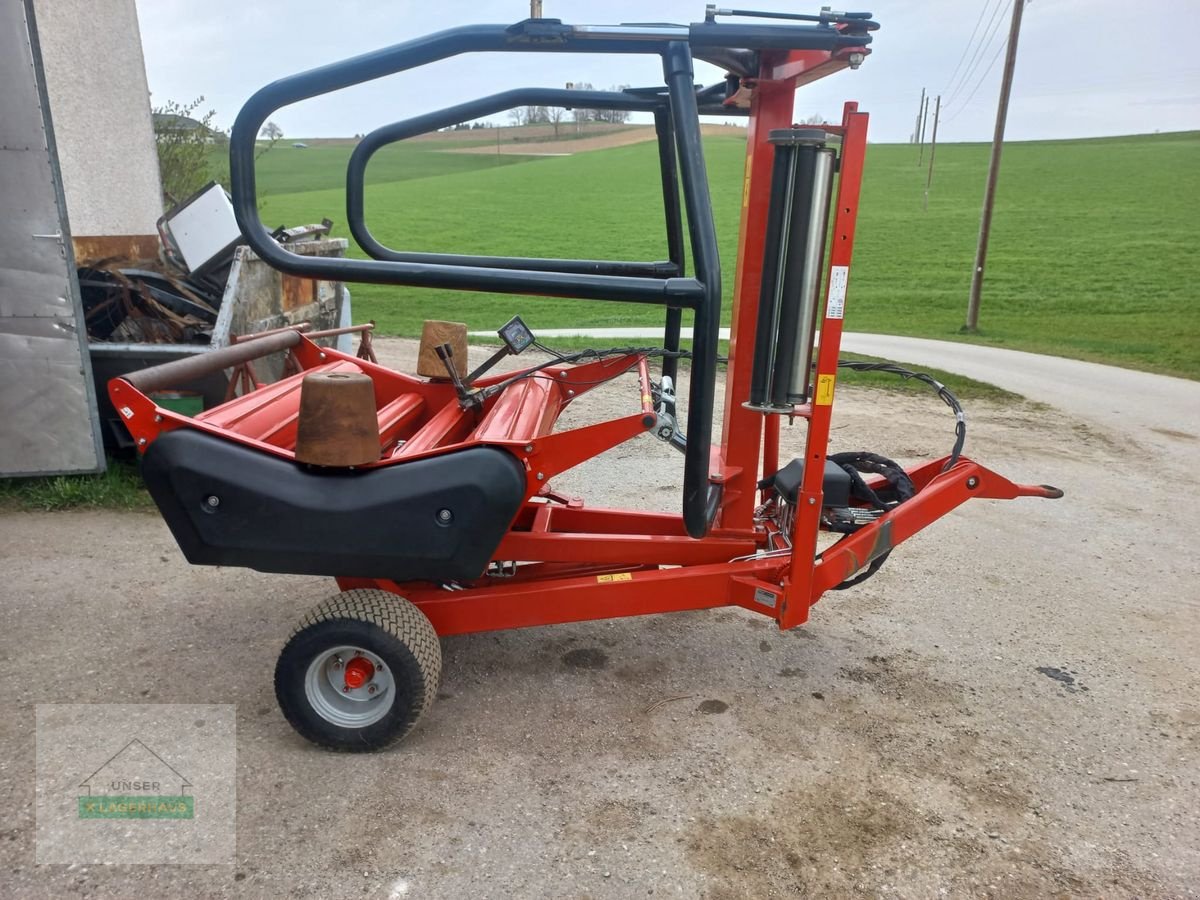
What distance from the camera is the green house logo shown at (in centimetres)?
254

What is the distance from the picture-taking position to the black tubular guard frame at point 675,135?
7.83ft

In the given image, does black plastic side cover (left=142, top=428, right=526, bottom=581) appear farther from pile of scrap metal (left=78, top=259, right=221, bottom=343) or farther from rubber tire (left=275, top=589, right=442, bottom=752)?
pile of scrap metal (left=78, top=259, right=221, bottom=343)

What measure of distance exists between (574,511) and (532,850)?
1382 millimetres

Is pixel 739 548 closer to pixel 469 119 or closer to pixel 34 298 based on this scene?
pixel 469 119

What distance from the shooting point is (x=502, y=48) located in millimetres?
2482

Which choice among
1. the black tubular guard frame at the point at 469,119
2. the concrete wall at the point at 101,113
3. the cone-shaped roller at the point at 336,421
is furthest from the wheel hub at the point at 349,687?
the concrete wall at the point at 101,113

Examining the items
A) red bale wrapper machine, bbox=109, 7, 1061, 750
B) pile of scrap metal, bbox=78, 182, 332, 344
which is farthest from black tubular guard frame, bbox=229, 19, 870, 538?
pile of scrap metal, bbox=78, 182, 332, 344

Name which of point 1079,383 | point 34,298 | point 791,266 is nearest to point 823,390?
point 791,266

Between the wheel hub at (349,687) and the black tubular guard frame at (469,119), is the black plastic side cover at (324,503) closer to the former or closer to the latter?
the wheel hub at (349,687)

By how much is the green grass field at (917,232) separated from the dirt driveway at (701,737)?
8834 mm

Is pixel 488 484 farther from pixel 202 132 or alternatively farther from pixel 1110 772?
pixel 202 132

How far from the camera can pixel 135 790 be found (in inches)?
103

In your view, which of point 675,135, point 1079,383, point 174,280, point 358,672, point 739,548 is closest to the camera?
point 675,135

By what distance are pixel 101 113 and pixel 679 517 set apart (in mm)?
6547
